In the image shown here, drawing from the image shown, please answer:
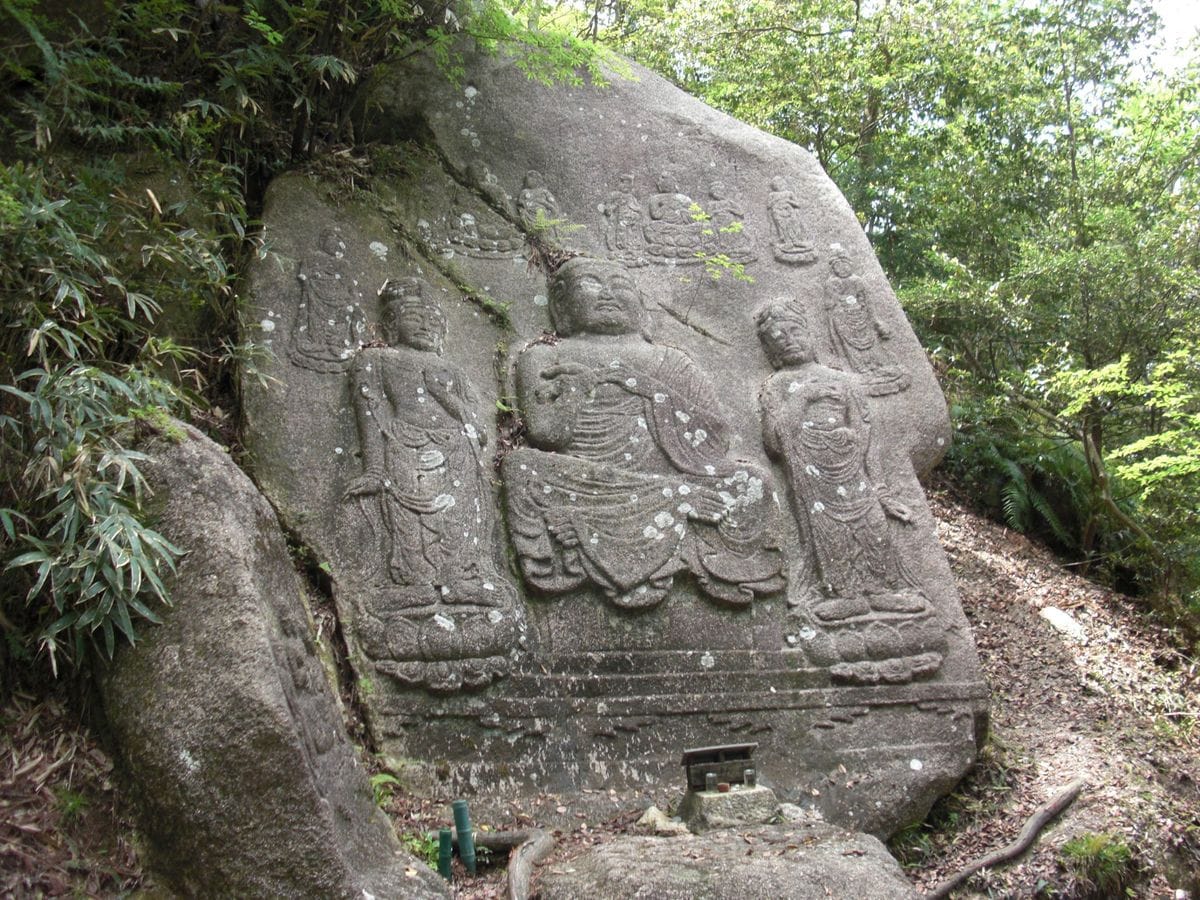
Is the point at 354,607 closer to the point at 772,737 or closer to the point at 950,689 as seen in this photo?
the point at 772,737

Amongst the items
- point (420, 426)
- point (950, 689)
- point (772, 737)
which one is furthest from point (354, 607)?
point (950, 689)

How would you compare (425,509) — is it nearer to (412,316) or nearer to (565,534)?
(565,534)

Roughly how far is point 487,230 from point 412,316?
1.19 m

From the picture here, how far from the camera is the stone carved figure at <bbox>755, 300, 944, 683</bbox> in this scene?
20.4 feet

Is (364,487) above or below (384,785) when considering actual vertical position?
above

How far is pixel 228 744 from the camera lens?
3.57 m

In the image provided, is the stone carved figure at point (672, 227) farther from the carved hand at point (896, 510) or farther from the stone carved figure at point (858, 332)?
the carved hand at point (896, 510)

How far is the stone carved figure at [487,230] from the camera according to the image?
289 inches

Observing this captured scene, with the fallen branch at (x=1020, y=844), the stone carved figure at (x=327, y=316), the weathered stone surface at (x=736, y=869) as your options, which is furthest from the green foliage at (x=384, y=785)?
the fallen branch at (x=1020, y=844)

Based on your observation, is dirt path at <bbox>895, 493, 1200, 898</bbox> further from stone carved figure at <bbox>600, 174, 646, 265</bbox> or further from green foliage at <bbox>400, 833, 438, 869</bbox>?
stone carved figure at <bbox>600, 174, 646, 265</bbox>

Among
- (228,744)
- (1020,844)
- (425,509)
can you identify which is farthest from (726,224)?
(228,744)

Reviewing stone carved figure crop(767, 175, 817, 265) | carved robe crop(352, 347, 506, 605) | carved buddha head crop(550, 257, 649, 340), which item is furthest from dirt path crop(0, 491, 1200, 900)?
carved buddha head crop(550, 257, 649, 340)

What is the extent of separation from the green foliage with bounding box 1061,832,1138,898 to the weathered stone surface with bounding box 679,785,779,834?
1.97 m

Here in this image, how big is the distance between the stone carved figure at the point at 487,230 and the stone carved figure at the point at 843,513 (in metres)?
1.90
